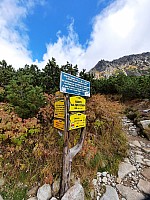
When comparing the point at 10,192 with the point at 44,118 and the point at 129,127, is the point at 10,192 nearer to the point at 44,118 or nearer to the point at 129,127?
the point at 44,118

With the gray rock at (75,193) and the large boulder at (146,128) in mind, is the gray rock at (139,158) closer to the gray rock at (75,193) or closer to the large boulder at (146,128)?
the large boulder at (146,128)

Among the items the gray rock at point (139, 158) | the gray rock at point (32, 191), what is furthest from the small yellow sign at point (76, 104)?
the gray rock at point (139, 158)

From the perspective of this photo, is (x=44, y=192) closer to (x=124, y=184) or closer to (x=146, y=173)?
(x=124, y=184)

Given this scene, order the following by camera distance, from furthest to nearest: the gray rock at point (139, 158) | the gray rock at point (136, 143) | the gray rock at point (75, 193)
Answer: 1. the gray rock at point (136, 143)
2. the gray rock at point (139, 158)
3. the gray rock at point (75, 193)

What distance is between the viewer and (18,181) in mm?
2662

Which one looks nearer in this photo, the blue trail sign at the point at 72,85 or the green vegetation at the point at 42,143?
the blue trail sign at the point at 72,85

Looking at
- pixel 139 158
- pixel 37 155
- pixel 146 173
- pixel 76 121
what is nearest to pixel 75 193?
pixel 37 155

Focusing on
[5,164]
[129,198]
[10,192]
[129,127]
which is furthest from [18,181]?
[129,127]

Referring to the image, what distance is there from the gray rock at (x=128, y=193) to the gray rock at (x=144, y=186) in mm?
147

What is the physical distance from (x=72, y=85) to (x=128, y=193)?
91.4 inches

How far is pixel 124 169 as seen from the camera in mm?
3258

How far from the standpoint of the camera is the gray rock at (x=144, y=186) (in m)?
2.72

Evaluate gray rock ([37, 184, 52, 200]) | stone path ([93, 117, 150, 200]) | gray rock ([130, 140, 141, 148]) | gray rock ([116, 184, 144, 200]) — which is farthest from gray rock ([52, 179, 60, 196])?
gray rock ([130, 140, 141, 148])

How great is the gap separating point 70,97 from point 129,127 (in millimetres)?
4582
